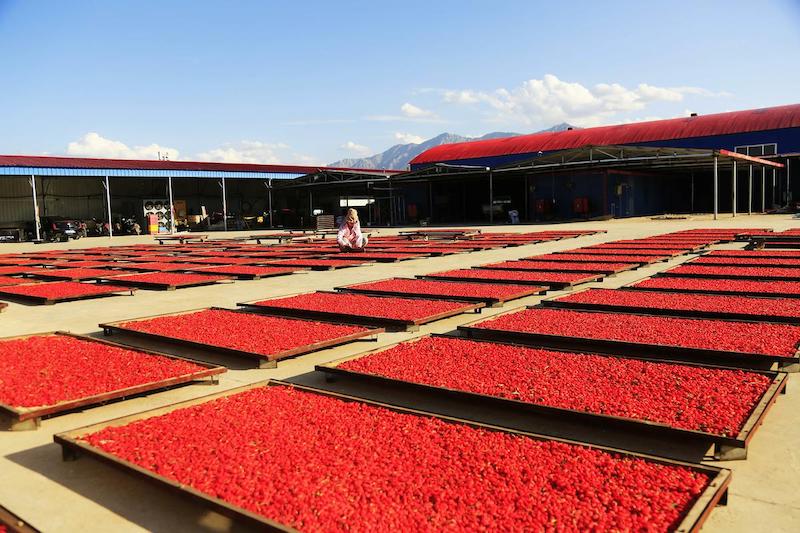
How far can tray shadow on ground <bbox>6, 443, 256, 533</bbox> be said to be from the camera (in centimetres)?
329

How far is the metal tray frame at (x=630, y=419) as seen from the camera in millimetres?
3857

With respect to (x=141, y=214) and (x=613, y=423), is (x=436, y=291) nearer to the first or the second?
(x=613, y=423)

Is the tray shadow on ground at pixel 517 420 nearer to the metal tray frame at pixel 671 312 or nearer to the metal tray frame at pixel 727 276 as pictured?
the metal tray frame at pixel 671 312

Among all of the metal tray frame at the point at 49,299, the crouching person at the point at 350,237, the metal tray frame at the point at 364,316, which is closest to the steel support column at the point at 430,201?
the crouching person at the point at 350,237

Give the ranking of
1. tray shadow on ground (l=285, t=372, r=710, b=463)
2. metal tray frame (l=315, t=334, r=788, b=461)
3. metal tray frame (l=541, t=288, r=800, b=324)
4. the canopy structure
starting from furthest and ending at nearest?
the canopy structure < metal tray frame (l=541, t=288, r=800, b=324) < tray shadow on ground (l=285, t=372, r=710, b=463) < metal tray frame (l=315, t=334, r=788, b=461)

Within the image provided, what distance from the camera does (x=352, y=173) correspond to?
41188mm

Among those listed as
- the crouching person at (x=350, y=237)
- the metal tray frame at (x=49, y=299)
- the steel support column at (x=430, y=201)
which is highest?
the steel support column at (x=430, y=201)

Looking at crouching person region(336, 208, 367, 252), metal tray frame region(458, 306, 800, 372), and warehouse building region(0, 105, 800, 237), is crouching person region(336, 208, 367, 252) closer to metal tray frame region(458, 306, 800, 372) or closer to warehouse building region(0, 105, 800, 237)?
metal tray frame region(458, 306, 800, 372)

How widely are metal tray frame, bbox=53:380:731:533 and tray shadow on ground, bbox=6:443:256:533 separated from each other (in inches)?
4.6

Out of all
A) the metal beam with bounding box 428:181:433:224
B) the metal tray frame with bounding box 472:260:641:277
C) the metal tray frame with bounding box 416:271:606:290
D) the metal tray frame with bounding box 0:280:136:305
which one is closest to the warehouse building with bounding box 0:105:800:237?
the metal beam with bounding box 428:181:433:224

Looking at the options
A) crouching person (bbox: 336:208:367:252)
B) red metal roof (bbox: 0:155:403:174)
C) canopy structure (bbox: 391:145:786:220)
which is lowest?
crouching person (bbox: 336:208:367:252)

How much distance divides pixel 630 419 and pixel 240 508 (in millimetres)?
2483

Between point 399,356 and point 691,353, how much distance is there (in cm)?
267

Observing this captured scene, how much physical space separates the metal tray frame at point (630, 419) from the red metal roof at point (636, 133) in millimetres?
44353
